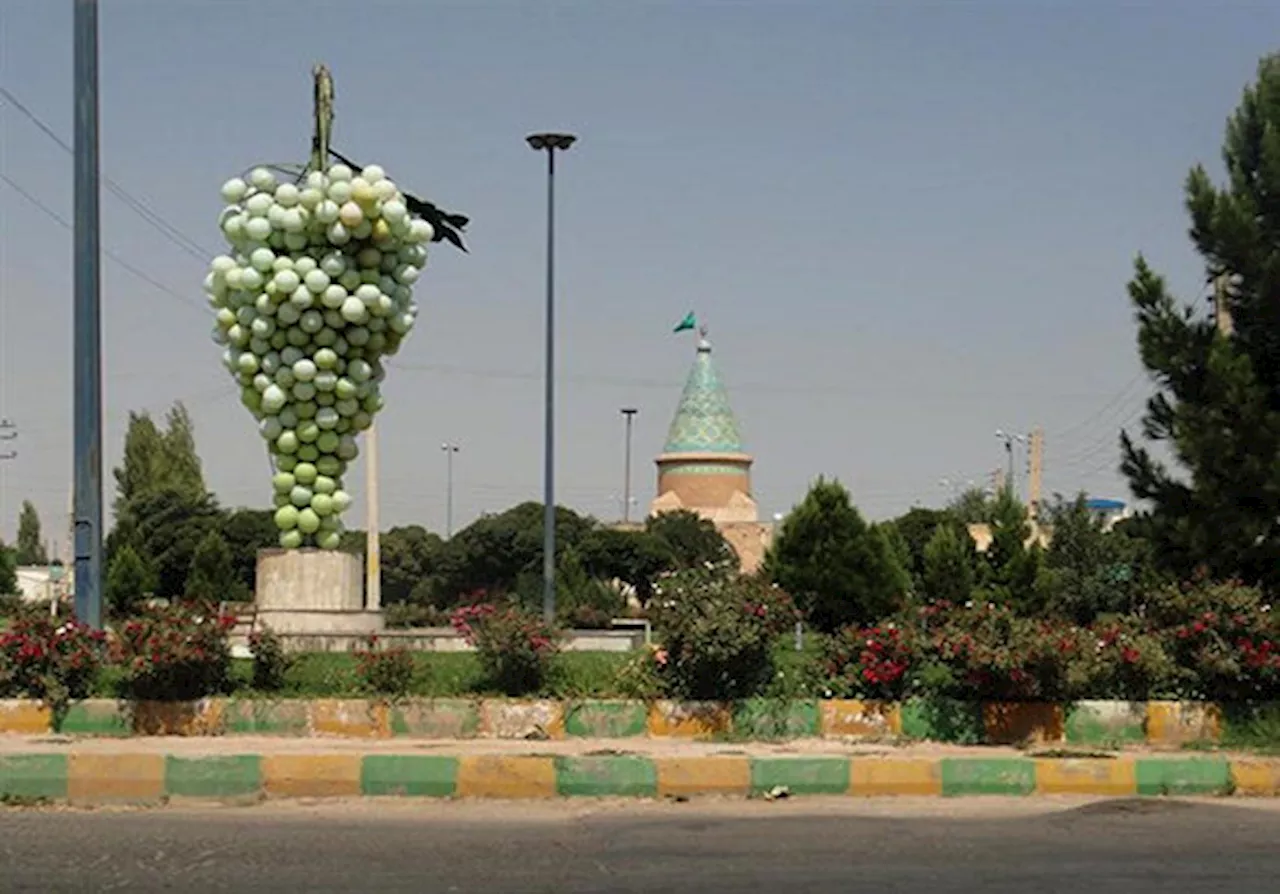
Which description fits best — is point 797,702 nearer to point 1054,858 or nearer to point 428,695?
point 428,695

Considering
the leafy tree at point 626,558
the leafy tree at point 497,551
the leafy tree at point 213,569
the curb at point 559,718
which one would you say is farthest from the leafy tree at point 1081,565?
the curb at point 559,718

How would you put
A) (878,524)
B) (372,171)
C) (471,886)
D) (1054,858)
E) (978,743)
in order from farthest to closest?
(878,524)
(372,171)
(978,743)
(1054,858)
(471,886)

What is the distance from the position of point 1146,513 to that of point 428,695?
6.55 metres

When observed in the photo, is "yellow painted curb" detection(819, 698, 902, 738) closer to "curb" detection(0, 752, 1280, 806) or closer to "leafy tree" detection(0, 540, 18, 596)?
"curb" detection(0, 752, 1280, 806)

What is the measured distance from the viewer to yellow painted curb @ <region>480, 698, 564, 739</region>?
40.3 feet

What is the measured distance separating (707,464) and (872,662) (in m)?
46.9

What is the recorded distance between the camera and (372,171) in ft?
50.5

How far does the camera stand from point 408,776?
10.2 meters

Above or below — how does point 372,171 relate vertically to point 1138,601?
above

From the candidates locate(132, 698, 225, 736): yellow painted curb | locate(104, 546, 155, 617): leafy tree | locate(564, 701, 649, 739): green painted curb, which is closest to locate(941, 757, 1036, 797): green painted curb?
locate(564, 701, 649, 739): green painted curb

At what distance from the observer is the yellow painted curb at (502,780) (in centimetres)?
1024

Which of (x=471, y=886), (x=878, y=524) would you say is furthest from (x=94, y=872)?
(x=878, y=524)

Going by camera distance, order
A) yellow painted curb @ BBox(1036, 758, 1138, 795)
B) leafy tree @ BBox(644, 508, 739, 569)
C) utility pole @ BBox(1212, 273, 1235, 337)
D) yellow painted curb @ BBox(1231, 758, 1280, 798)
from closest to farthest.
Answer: yellow painted curb @ BBox(1036, 758, 1138, 795)
yellow painted curb @ BBox(1231, 758, 1280, 798)
utility pole @ BBox(1212, 273, 1235, 337)
leafy tree @ BBox(644, 508, 739, 569)

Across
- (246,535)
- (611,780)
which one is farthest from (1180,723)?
(246,535)
